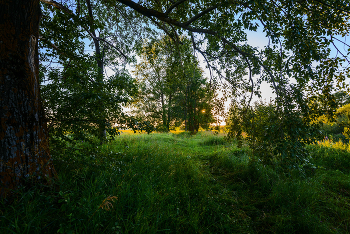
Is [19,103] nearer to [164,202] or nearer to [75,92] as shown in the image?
[75,92]

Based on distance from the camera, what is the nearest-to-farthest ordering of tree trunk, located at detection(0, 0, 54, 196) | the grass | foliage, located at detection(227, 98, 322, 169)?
1. the grass
2. tree trunk, located at detection(0, 0, 54, 196)
3. foliage, located at detection(227, 98, 322, 169)

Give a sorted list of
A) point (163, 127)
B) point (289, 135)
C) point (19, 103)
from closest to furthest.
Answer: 1. point (19, 103)
2. point (289, 135)
3. point (163, 127)

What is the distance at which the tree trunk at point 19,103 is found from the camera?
2219 mm

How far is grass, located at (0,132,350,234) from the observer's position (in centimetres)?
190

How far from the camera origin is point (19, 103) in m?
2.32

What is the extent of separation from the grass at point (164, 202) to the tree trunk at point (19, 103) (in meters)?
0.32

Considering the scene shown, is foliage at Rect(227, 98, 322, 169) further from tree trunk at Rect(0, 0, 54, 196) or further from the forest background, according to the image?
tree trunk at Rect(0, 0, 54, 196)

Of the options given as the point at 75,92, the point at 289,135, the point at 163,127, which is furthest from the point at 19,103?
the point at 289,135

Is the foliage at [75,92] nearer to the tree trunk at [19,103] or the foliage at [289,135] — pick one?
the tree trunk at [19,103]

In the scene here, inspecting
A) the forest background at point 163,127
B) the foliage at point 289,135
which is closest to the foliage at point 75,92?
the forest background at point 163,127

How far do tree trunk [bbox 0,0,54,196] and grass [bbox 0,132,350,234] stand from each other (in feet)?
1.06

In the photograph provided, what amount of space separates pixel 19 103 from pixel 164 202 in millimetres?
2877

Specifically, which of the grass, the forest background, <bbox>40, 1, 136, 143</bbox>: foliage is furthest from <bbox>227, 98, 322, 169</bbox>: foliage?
<bbox>40, 1, 136, 143</bbox>: foliage

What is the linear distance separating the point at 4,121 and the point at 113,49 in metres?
6.06
